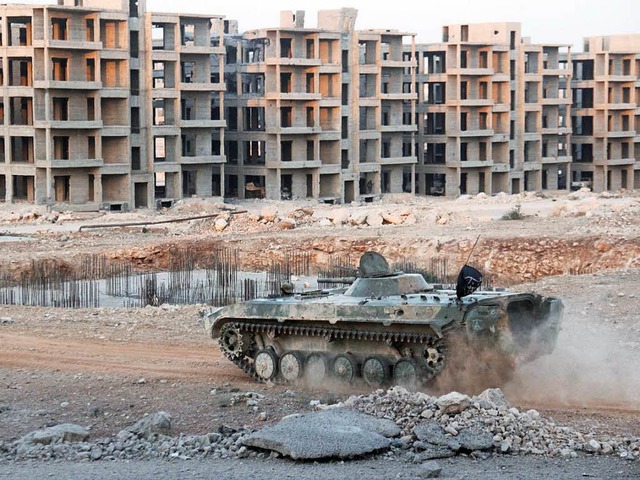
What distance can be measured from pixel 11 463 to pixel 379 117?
57.0 metres

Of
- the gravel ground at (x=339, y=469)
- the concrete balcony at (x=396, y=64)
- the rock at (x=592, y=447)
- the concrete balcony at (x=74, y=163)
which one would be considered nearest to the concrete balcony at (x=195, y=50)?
the concrete balcony at (x=74, y=163)

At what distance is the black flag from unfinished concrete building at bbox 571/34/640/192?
66.3m

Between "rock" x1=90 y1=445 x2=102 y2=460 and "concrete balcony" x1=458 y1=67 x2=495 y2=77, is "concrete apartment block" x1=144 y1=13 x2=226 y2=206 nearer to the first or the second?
"concrete balcony" x1=458 y1=67 x2=495 y2=77

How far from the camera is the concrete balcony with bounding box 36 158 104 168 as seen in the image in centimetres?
5562

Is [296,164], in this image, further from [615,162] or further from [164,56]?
[615,162]

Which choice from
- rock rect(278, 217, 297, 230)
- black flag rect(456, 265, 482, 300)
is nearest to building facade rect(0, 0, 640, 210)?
rock rect(278, 217, 297, 230)

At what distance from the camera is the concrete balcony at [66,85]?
55.6 metres

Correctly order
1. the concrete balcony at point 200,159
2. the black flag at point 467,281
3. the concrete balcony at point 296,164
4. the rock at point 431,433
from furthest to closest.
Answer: the concrete balcony at point 296,164
the concrete balcony at point 200,159
the black flag at point 467,281
the rock at point 431,433

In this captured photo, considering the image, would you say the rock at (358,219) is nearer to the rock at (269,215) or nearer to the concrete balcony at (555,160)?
the rock at (269,215)

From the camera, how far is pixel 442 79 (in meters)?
73.6

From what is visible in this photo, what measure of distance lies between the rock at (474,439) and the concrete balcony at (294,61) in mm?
51268

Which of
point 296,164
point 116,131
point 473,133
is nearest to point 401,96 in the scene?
point 473,133

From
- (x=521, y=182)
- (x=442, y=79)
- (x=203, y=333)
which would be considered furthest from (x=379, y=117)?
(x=203, y=333)

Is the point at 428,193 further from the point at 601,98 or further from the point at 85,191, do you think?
Result: the point at 85,191
